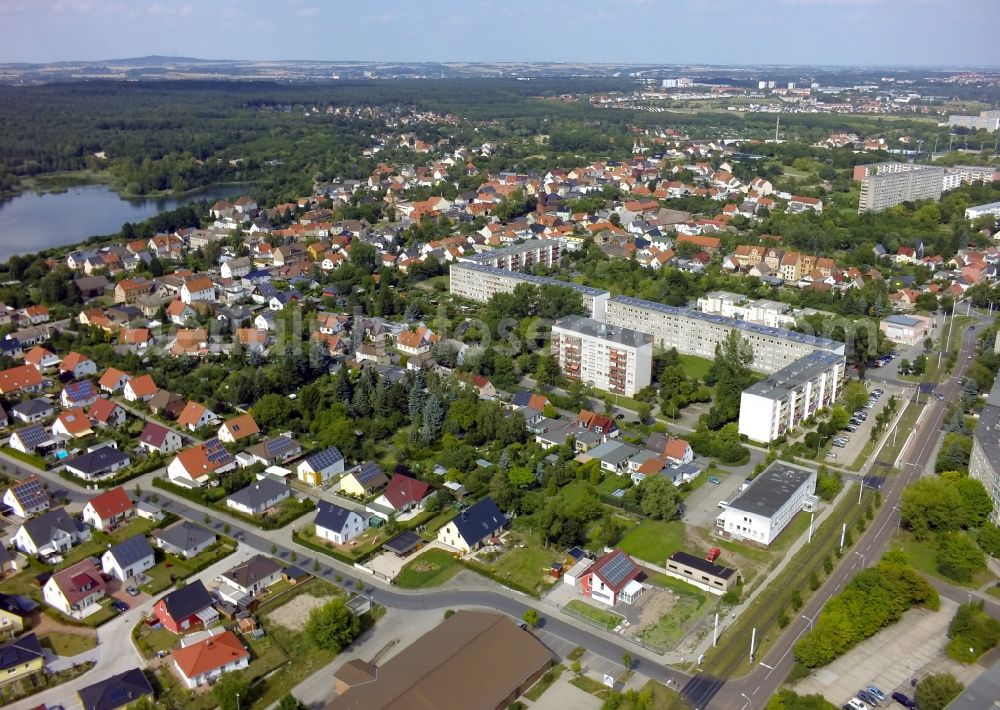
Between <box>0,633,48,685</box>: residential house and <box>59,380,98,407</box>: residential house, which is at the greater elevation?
A: <box>59,380,98,407</box>: residential house

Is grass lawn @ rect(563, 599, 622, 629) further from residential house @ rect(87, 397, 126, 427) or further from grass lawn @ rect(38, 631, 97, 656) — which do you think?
residential house @ rect(87, 397, 126, 427)

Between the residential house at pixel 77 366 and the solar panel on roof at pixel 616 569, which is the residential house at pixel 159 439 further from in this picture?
the solar panel on roof at pixel 616 569

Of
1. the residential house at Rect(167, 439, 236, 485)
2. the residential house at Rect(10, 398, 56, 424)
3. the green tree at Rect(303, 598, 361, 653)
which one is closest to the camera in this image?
the green tree at Rect(303, 598, 361, 653)

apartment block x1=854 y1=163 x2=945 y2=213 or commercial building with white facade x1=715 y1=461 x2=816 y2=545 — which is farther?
apartment block x1=854 y1=163 x2=945 y2=213

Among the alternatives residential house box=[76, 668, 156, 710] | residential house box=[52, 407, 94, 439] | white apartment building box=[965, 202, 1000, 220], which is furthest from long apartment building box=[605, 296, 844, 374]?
white apartment building box=[965, 202, 1000, 220]

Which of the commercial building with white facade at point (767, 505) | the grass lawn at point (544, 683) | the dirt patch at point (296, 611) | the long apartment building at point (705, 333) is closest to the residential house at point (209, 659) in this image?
the dirt patch at point (296, 611)

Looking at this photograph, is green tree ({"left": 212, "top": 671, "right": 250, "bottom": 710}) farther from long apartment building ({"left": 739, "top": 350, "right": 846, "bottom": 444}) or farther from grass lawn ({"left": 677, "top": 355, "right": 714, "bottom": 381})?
grass lawn ({"left": 677, "top": 355, "right": 714, "bottom": 381})

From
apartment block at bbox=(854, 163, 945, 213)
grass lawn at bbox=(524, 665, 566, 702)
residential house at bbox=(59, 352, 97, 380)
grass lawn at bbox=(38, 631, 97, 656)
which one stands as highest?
apartment block at bbox=(854, 163, 945, 213)

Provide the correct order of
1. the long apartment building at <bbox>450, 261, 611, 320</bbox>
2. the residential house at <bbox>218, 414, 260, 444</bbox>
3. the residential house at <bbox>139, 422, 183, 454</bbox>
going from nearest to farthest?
the residential house at <bbox>139, 422, 183, 454</bbox> → the residential house at <bbox>218, 414, 260, 444</bbox> → the long apartment building at <bbox>450, 261, 611, 320</bbox>
